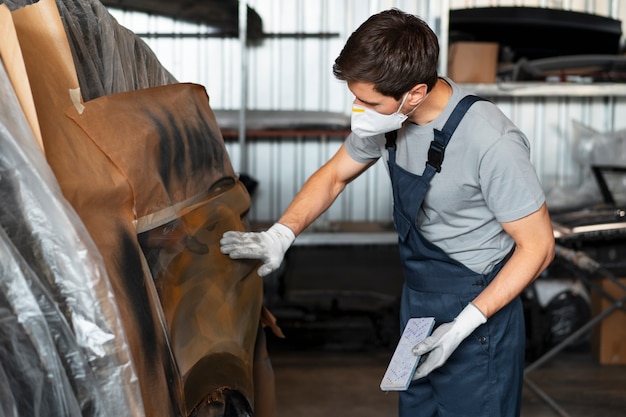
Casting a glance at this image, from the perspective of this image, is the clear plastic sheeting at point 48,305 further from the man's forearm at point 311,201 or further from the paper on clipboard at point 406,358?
the man's forearm at point 311,201

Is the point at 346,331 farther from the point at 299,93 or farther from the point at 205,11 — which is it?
the point at 205,11

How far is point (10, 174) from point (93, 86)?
16.4 inches

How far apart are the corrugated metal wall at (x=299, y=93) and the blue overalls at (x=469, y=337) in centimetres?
309

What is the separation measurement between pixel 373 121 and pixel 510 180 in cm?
31

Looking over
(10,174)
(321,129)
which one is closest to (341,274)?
(321,129)

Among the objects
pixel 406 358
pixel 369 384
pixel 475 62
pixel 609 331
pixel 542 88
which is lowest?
pixel 369 384

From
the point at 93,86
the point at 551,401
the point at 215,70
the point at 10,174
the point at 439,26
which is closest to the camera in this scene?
the point at 10,174

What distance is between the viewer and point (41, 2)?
1.26m

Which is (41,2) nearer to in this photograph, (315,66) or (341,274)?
(341,274)

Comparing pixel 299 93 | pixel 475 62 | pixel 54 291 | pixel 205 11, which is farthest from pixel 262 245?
pixel 299 93

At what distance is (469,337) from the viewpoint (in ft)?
6.09

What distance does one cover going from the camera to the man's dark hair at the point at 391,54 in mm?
1623

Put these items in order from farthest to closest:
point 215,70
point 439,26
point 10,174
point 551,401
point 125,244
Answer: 1. point 215,70
2. point 439,26
3. point 551,401
4. point 125,244
5. point 10,174

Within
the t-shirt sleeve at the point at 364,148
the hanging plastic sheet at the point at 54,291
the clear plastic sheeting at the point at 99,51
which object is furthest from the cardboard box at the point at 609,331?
the hanging plastic sheet at the point at 54,291
